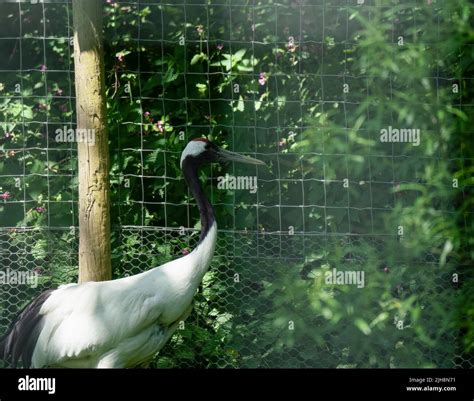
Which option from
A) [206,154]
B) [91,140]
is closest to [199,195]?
[206,154]

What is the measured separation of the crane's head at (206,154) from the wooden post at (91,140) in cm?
34

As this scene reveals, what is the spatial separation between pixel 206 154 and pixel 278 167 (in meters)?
0.48

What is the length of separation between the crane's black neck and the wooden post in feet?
1.09

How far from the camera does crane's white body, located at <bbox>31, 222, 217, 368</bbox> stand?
3.71m

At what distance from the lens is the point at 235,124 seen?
14.7 ft

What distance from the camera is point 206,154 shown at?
4.07 metres

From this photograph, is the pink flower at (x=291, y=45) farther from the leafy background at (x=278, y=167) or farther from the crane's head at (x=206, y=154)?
the crane's head at (x=206, y=154)

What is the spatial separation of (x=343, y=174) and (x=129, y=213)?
0.93 metres

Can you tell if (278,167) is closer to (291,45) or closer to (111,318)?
(291,45)

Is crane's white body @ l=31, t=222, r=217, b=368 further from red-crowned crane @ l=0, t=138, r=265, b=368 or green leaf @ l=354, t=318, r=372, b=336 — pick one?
green leaf @ l=354, t=318, r=372, b=336

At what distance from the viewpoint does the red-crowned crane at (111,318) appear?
3.72 meters
